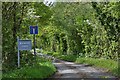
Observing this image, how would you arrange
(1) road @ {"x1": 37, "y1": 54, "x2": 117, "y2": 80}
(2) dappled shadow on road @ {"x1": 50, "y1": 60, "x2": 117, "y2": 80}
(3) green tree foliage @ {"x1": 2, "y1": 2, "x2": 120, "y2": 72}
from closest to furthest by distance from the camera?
(2) dappled shadow on road @ {"x1": 50, "y1": 60, "x2": 117, "y2": 80} → (1) road @ {"x1": 37, "y1": 54, "x2": 117, "y2": 80} → (3) green tree foliage @ {"x1": 2, "y1": 2, "x2": 120, "y2": 72}

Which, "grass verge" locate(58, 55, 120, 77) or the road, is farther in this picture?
"grass verge" locate(58, 55, 120, 77)

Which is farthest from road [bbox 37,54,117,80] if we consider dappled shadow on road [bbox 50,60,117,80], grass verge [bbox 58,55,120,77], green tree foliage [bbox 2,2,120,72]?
green tree foliage [bbox 2,2,120,72]

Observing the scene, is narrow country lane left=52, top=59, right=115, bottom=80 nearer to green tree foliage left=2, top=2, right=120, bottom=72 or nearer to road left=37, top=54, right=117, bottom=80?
road left=37, top=54, right=117, bottom=80

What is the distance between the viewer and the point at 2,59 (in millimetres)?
19266

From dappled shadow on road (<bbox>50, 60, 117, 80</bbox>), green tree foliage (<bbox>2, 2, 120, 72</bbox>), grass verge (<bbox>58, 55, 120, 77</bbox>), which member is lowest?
dappled shadow on road (<bbox>50, 60, 117, 80</bbox>)

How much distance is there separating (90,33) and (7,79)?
957 inches

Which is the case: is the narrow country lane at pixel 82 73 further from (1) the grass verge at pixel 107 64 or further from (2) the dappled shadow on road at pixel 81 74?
(1) the grass verge at pixel 107 64

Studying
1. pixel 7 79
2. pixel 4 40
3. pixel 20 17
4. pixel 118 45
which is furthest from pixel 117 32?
pixel 7 79

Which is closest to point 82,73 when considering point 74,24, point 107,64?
point 107,64

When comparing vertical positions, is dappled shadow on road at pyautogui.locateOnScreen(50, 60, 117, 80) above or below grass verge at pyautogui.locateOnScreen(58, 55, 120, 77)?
below

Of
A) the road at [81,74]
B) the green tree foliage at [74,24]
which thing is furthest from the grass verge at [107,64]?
the green tree foliage at [74,24]

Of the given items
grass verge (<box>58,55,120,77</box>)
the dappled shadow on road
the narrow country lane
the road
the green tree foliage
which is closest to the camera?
the dappled shadow on road

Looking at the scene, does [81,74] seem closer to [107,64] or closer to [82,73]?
[82,73]

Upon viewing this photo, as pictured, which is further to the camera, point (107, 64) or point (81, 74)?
point (107, 64)
